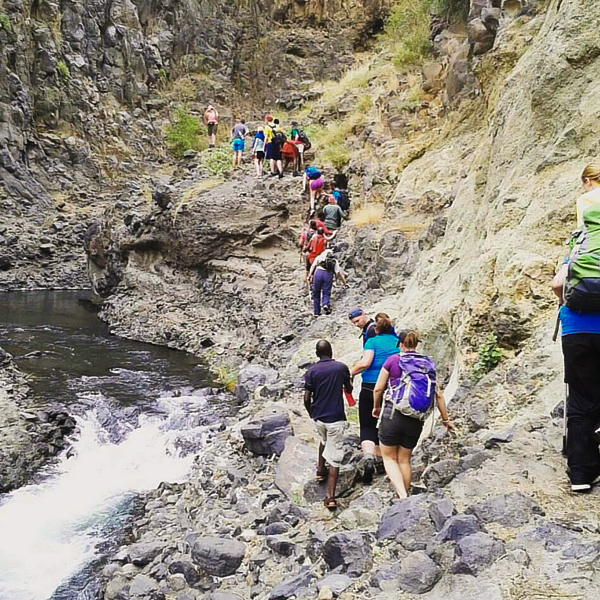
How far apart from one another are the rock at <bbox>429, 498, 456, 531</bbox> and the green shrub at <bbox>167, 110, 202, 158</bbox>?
37151 mm

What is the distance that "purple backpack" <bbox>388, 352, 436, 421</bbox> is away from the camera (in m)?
5.53

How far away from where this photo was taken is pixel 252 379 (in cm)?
1371

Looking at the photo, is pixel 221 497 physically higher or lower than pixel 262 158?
lower

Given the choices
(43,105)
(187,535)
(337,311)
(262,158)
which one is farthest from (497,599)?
(43,105)

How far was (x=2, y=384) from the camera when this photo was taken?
15.0 metres

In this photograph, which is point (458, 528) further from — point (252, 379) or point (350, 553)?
point (252, 379)

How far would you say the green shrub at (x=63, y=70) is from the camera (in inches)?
1549

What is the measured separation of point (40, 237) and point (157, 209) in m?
15.0

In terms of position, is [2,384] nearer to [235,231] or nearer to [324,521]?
[235,231]

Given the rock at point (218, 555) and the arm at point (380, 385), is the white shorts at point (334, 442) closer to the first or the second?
the arm at point (380, 385)

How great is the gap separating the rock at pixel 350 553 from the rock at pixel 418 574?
1.52ft

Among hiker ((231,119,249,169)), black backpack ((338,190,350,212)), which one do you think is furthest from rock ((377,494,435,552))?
hiker ((231,119,249,169))

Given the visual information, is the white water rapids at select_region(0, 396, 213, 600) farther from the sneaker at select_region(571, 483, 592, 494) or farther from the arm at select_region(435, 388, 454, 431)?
the sneaker at select_region(571, 483, 592, 494)

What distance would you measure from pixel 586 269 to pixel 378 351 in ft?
9.72
